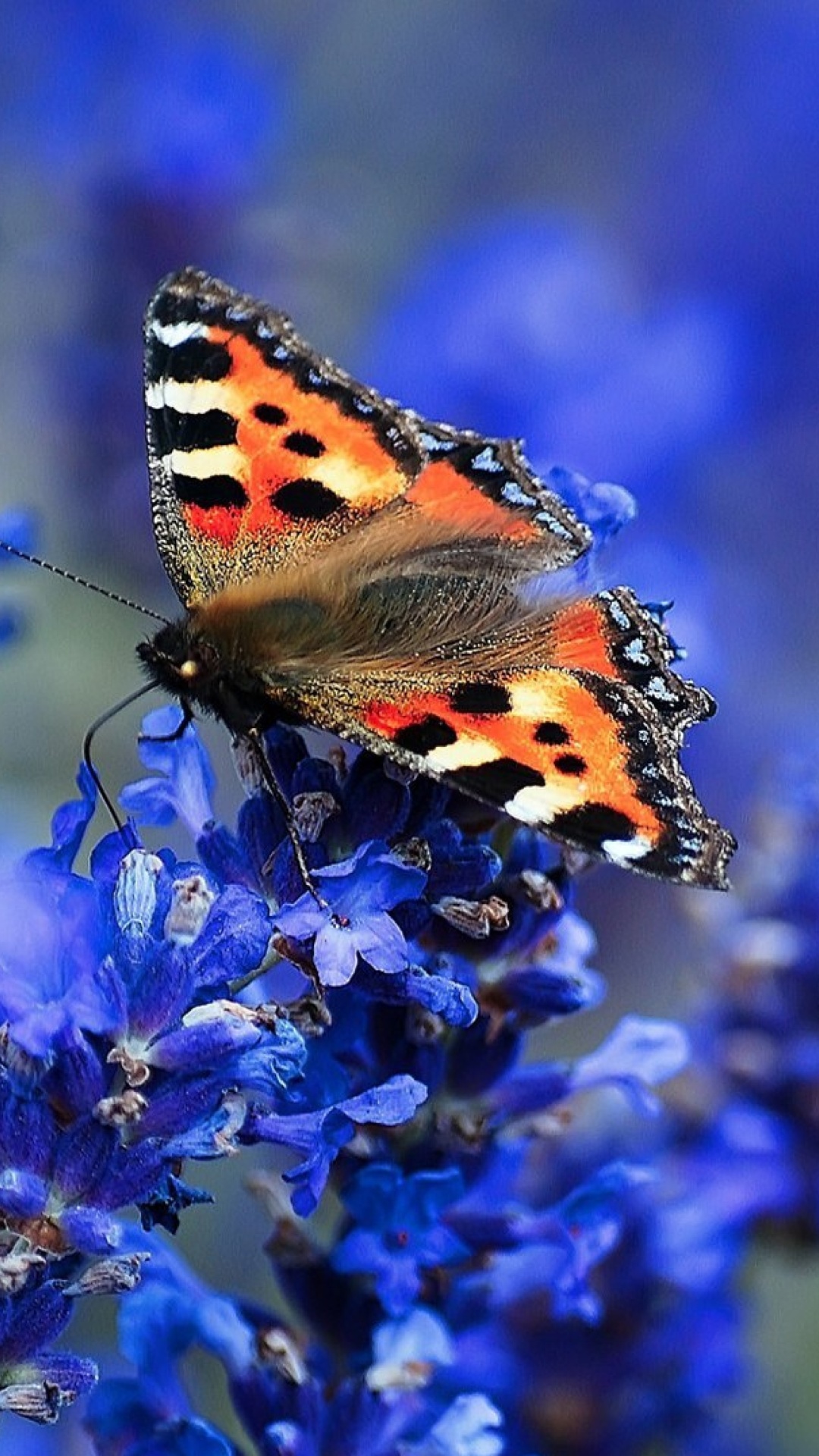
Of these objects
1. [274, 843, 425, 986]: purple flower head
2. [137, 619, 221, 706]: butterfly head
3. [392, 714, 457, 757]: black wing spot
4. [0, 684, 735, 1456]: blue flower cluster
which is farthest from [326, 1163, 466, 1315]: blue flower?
[137, 619, 221, 706]: butterfly head

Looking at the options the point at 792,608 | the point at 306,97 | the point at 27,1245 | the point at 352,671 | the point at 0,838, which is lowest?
the point at 27,1245

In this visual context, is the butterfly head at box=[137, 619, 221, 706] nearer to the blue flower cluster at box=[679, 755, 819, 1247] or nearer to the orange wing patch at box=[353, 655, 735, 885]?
the orange wing patch at box=[353, 655, 735, 885]

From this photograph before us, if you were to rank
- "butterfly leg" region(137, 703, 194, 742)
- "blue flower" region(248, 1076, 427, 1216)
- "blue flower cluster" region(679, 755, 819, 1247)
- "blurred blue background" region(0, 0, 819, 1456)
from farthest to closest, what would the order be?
"blurred blue background" region(0, 0, 819, 1456)
"blue flower cluster" region(679, 755, 819, 1247)
"butterfly leg" region(137, 703, 194, 742)
"blue flower" region(248, 1076, 427, 1216)

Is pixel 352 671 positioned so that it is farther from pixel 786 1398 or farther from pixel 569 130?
pixel 569 130

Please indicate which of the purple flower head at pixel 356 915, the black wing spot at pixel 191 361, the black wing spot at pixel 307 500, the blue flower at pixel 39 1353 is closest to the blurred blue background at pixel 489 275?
the black wing spot at pixel 307 500

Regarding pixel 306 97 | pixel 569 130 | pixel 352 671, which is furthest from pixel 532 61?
pixel 352 671

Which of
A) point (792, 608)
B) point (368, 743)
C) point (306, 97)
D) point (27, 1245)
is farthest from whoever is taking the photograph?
point (306, 97)
